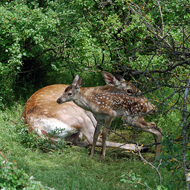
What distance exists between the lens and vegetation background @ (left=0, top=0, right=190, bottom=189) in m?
4.26

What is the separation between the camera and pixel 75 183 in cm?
423

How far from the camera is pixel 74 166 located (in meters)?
4.70

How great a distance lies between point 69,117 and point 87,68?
1.46 m

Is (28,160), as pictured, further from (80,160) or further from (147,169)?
(147,169)

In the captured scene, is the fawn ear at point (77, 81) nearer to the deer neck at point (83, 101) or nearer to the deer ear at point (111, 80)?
the deer neck at point (83, 101)

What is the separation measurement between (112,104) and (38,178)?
6.40 feet

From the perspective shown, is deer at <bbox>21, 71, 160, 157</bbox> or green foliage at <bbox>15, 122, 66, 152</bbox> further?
deer at <bbox>21, 71, 160, 157</bbox>

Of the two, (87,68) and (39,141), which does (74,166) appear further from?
(87,68)

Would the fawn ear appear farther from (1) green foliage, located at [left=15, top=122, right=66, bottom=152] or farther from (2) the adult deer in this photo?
(1) green foliage, located at [left=15, top=122, right=66, bottom=152]

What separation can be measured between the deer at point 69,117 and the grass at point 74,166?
30cm

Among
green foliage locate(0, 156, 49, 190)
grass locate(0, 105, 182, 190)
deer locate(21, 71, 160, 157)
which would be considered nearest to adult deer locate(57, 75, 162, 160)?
deer locate(21, 71, 160, 157)

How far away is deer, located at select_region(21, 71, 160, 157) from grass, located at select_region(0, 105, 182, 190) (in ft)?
0.99

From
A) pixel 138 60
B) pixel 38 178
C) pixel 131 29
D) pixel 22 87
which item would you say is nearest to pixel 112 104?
pixel 138 60

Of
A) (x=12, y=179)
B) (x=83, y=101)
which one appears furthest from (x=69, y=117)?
(x=12, y=179)
